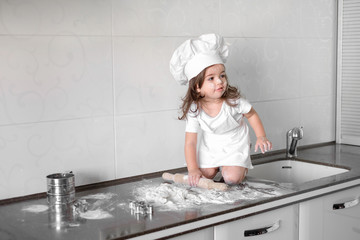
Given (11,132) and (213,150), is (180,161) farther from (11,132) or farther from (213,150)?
(11,132)

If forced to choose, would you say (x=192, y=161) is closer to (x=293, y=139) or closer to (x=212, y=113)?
(x=212, y=113)

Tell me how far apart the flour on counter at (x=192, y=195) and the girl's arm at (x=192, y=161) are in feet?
0.11

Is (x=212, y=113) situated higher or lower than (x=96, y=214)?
higher

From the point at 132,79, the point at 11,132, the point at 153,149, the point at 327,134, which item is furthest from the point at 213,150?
the point at 327,134

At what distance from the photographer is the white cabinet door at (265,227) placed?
57.1 inches

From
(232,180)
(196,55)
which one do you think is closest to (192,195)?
(232,180)

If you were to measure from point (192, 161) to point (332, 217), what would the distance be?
0.53m

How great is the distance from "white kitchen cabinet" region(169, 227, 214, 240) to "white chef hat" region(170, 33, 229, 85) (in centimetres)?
51

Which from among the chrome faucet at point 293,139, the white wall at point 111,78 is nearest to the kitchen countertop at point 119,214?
the white wall at point 111,78

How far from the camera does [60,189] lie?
1.55 meters

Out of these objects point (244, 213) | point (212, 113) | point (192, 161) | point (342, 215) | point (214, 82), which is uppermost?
point (214, 82)

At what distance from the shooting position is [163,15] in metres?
1.87

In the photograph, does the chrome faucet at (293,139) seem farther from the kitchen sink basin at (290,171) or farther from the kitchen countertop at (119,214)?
the kitchen countertop at (119,214)

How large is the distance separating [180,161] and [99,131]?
388 millimetres
